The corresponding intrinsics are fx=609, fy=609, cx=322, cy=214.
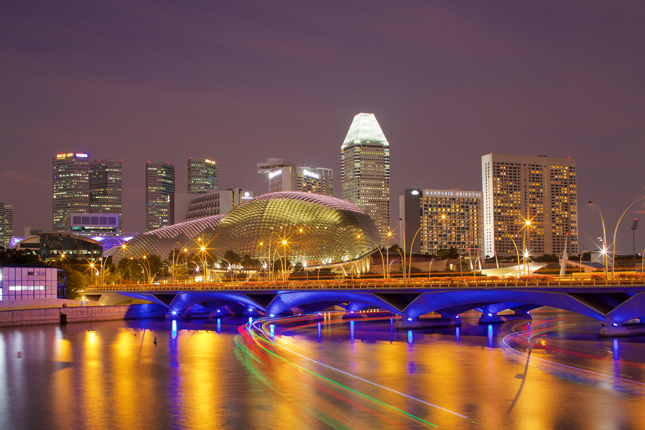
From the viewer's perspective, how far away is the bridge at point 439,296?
54625 mm

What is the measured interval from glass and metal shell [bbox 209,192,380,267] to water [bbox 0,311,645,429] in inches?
3208

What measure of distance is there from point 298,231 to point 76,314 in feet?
224

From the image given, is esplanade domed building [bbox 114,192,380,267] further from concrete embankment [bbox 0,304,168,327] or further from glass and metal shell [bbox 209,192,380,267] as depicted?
concrete embankment [bbox 0,304,168,327]

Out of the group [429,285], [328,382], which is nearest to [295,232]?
[429,285]

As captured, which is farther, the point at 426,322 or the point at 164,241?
the point at 164,241

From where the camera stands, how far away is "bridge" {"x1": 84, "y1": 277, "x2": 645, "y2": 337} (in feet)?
179

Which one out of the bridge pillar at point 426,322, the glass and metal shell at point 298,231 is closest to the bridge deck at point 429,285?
the bridge pillar at point 426,322

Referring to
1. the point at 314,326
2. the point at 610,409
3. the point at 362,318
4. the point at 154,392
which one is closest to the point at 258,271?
the point at 362,318

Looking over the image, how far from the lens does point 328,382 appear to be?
3419 centimetres

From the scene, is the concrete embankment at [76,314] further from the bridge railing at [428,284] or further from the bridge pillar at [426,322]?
the bridge pillar at [426,322]

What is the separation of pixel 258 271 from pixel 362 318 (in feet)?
168

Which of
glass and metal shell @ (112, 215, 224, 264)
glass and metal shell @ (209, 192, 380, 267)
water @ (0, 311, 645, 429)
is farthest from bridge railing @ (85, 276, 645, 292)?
glass and metal shell @ (112, 215, 224, 264)

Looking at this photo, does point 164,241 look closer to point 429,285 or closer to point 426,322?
point 426,322

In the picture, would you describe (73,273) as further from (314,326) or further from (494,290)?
(494,290)
